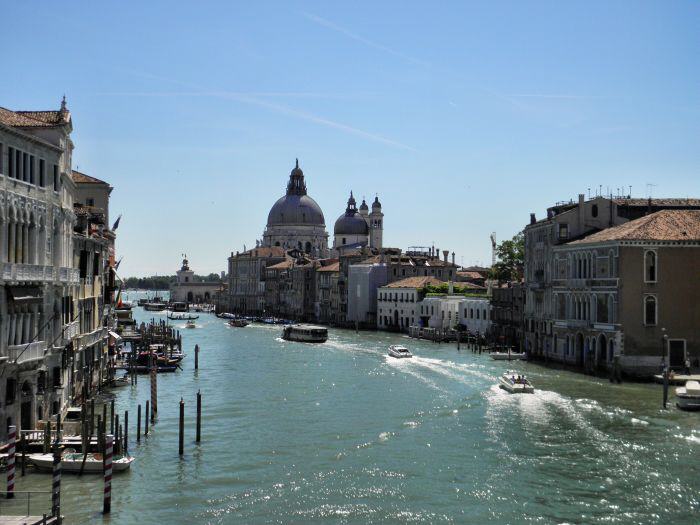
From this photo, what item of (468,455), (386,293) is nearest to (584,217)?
(468,455)

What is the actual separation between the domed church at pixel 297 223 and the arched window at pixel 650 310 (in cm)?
9585

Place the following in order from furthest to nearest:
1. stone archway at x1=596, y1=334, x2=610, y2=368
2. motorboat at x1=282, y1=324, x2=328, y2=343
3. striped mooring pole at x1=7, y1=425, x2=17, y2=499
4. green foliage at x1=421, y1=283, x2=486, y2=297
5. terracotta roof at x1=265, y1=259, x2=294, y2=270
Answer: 1. terracotta roof at x1=265, y1=259, x2=294, y2=270
2. green foliage at x1=421, y1=283, x2=486, y2=297
3. motorboat at x1=282, y1=324, x2=328, y2=343
4. stone archway at x1=596, y1=334, x2=610, y2=368
5. striped mooring pole at x1=7, y1=425, x2=17, y2=499

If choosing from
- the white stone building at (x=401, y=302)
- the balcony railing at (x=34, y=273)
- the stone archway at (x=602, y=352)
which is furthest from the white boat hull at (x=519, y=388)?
the white stone building at (x=401, y=302)

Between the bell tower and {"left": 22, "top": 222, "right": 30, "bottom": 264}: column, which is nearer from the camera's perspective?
{"left": 22, "top": 222, "right": 30, "bottom": 264}: column

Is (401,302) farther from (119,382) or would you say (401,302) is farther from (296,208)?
(296,208)

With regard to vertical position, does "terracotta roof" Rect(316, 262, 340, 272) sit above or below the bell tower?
below

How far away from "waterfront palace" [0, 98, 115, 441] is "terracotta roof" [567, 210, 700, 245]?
20.6m

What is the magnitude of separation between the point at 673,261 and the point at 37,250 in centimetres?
2435

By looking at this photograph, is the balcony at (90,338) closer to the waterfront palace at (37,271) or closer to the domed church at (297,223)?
the waterfront palace at (37,271)

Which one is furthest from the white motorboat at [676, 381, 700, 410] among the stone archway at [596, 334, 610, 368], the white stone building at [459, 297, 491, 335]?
the white stone building at [459, 297, 491, 335]

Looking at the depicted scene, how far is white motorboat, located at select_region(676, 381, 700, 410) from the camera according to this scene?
28.8 metres

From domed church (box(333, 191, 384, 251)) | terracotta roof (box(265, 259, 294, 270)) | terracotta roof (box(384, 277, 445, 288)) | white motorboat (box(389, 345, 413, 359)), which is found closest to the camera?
white motorboat (box(389, 345, 413, 359))

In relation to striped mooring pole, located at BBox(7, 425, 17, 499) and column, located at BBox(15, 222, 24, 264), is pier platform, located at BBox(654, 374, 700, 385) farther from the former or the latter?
striped mooring pole, located at BBox(7, 425, 17, 499)

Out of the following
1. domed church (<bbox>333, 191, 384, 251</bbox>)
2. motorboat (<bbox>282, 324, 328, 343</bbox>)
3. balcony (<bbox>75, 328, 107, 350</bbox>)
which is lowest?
motorboat (<bbox>282, 324, 328, 343</bbox>)
